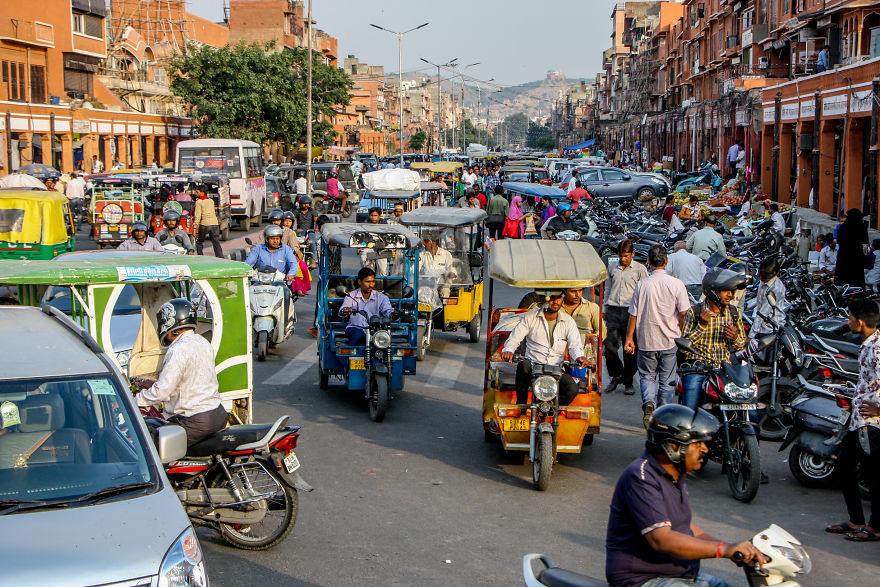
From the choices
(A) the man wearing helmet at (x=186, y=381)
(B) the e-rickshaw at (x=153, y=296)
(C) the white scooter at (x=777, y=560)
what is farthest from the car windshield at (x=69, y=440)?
(C) the white scooter at (x=777, y=560)

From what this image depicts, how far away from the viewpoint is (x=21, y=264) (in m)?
8.08

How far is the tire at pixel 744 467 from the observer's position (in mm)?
7613

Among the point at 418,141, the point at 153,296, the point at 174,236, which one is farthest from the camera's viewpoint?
the point at 418,141

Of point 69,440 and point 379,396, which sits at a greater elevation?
point 69,440

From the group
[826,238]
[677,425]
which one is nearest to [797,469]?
[677,425]

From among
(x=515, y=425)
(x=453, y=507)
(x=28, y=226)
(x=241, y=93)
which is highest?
(x=241, y=93)

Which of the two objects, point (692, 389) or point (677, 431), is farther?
point (692, 389)

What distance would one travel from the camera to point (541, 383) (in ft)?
26.0

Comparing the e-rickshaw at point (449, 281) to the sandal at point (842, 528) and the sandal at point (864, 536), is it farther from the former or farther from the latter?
the sandal at point (864, 536)

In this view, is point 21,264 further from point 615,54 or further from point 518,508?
point 615,54

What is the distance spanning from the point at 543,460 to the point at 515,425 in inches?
18.6

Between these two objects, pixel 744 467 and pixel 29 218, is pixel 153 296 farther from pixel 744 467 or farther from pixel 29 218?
pixel 29 218

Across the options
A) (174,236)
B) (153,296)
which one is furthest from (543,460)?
(174,236)

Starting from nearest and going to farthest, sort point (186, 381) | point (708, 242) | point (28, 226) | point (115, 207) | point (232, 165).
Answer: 1. point (186, 381)
2. point (708, 242)
3. point (28, 226)
4. point (115, 207)
5. point (232, 165)
